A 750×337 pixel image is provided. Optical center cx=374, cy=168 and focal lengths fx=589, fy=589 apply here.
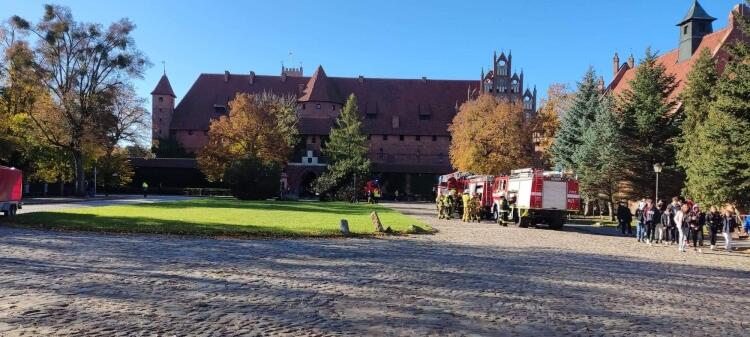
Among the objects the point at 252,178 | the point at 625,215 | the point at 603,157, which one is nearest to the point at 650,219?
the point at 625,215

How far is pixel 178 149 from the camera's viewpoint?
258 feet

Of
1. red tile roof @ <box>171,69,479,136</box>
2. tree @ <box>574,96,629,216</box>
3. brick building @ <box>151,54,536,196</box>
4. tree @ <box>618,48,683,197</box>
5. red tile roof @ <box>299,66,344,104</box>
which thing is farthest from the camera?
red tile roof @ <box>171,69,479,136</box>

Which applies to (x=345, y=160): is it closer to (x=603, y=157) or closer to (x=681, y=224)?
(x=603, y=157)

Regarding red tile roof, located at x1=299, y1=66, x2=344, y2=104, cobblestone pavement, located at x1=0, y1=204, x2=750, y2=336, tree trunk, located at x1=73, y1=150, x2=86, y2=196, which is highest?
red tile roof, located at x1=299, y1=66, x2=344, y2=104

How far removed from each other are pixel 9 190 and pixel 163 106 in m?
62.6

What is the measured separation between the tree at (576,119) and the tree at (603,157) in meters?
2.77

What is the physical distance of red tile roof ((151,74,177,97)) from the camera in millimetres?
84375

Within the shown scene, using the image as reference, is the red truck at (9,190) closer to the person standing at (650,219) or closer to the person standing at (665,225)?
the person standing at (650,219)

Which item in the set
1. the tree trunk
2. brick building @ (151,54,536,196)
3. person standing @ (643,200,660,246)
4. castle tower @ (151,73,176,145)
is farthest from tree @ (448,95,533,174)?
castle tower @ (151,73,176,145)

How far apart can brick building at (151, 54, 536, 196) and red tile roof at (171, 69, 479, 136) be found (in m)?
0.12

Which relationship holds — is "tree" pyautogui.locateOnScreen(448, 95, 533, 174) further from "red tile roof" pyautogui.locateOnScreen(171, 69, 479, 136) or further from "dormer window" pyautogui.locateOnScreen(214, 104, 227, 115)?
"dormer window" pyautogui.locateOnScreen(214, 104, 227, 115)

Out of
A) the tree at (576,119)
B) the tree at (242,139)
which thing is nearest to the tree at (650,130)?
the tree at (576,119)

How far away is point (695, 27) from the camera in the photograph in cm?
5497

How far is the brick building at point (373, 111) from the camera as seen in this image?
250ft
